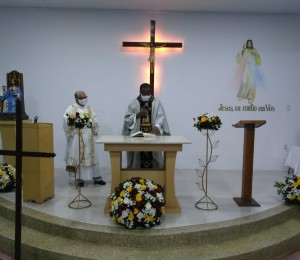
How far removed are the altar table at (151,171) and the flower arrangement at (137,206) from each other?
430mm

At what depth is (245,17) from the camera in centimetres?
658

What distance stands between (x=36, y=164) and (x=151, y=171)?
152 cm

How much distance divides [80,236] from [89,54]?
414 cm

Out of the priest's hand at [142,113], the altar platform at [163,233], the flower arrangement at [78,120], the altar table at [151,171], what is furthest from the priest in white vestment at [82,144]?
the altar table at [151,171]

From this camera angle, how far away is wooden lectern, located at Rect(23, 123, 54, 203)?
4.10m

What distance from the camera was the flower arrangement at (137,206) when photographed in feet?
11.3

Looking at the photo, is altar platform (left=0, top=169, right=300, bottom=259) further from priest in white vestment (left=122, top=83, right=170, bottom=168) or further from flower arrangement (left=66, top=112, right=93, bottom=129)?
flower arrangement (left=66, top=112, right=93, bottom=129)

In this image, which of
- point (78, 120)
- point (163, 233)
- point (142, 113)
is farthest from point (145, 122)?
point (163, 233)

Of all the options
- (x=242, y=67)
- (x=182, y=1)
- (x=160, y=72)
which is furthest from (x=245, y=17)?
(x=160, y=72)

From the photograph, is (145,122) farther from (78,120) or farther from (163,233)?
(163,233)

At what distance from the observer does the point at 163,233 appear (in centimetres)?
341

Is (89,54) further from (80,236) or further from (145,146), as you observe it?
(80,236)

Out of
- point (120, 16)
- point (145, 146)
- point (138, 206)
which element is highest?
point (120, 16)

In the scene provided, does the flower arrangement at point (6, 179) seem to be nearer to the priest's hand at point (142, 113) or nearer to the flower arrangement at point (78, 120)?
the flower arrangement at point (78, 120)
